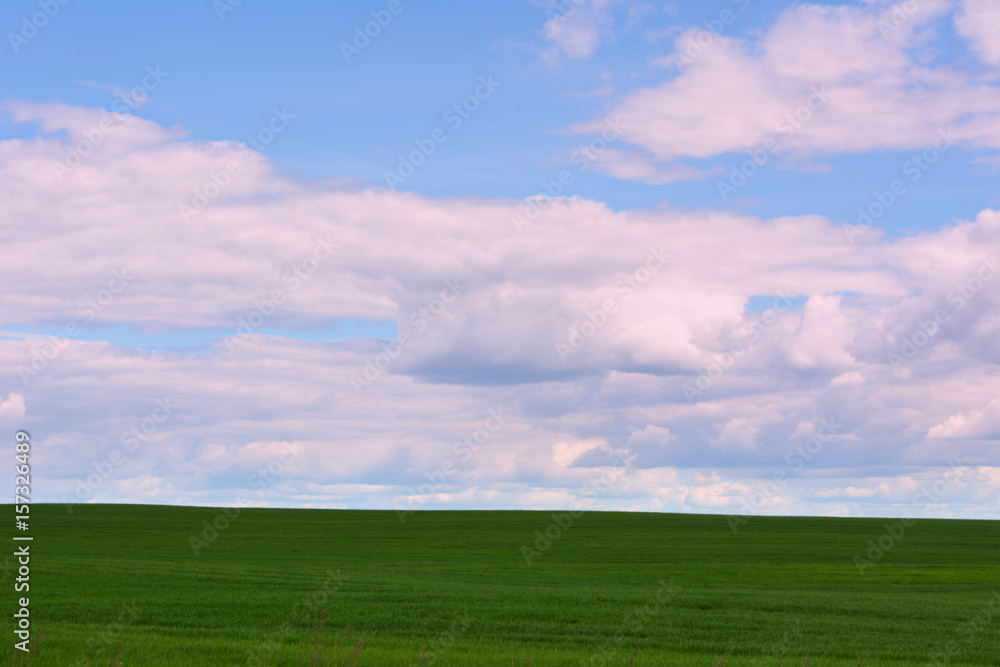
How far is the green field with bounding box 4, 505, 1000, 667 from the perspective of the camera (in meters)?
15.9

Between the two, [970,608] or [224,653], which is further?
[970,608]

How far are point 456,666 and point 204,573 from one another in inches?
821

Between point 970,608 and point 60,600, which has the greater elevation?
point 60,600

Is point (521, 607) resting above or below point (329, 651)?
below

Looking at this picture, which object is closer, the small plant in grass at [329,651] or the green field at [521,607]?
the small plant in grass at [329,651]

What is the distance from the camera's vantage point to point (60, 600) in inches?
909

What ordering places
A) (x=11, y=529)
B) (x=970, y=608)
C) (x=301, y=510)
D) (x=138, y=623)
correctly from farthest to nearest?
(x=301, y=510) < (x=11, y=529) < (x=970, y=608) < (x=138, y=623)

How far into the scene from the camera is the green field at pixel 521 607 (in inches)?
627

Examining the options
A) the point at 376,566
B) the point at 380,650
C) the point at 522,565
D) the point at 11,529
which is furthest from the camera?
the point at 11,529

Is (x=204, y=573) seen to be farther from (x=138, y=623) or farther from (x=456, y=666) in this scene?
(x=456, y=666)

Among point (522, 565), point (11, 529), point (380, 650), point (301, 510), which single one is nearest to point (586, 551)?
point (522, 565)

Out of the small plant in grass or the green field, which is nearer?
the small plant in grass

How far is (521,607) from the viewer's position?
2239 cm

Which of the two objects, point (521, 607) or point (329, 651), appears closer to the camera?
point (329, 651)
